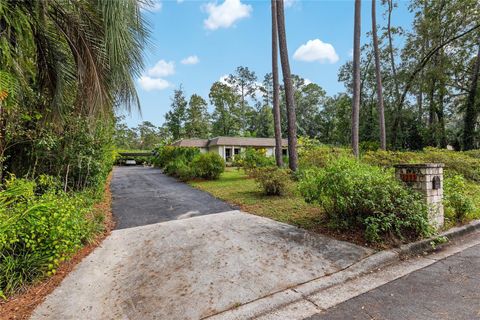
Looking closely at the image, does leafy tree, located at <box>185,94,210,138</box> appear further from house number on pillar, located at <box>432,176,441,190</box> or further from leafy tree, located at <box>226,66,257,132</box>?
house number on pillar, located at <box>432,176,441,190</box>

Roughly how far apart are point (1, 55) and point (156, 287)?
11.9ft

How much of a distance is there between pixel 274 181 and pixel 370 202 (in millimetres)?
3770

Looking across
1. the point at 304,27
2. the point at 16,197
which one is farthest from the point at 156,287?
the point at 304,27

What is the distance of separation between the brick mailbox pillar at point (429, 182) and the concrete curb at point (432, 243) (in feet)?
0.61

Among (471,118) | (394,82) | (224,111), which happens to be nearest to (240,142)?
(224,111)

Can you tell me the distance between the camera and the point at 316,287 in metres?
2.61

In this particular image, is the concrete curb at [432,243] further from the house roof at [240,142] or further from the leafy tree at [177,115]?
the leafy tree at [177,115]

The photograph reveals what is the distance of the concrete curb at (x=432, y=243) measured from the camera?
3.31 meters

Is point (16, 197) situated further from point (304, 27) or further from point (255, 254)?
point (304, 27)

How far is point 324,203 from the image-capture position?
4.39 metres

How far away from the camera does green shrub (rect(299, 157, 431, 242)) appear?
353cm

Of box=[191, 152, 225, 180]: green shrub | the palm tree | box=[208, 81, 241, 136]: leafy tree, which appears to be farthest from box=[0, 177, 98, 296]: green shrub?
box=[208, 81, 241, 136]: leafy tree

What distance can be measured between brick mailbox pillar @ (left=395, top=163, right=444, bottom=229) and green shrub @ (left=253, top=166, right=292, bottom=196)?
359 cm

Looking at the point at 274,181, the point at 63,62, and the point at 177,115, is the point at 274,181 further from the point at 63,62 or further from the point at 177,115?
the point at 177,115
